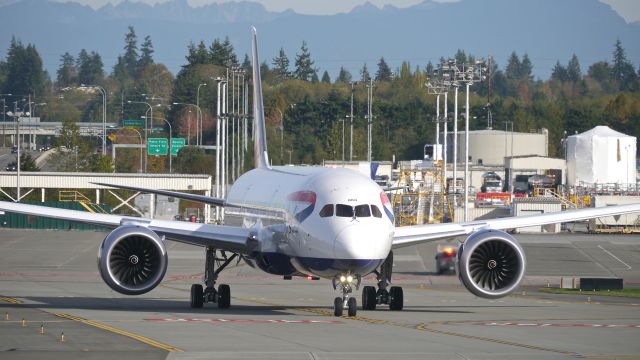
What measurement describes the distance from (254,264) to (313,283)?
1581 centimetres

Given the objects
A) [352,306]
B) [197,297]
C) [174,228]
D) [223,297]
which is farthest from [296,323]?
[197,297]

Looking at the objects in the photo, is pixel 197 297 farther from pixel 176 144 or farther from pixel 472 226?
pixel 176 144

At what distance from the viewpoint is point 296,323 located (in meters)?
31.3

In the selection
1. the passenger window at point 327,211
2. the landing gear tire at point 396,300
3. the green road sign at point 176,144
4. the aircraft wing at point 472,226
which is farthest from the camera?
the green road sign at point 176,144

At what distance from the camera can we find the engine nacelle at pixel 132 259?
33406 millimetres

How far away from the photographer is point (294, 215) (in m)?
33.2

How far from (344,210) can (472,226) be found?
19.8ft

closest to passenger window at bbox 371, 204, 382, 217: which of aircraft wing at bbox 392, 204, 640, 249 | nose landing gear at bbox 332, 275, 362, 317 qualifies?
nose landing gear at bbox 332, 275, 362, 317

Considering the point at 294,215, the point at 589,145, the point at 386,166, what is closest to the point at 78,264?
the point at 294,215

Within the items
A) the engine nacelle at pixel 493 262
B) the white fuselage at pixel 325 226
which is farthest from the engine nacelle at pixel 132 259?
the engine nacelle at pixel 493 262

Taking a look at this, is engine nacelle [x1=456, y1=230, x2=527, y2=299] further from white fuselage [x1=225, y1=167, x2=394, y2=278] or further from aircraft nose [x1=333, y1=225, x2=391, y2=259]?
aircraft nose [x1=333, y1=225, x2=391, y2=259]

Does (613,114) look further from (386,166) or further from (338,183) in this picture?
(338,183)

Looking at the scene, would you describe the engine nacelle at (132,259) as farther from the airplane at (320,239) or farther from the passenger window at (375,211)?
the passenger window at (375,211)

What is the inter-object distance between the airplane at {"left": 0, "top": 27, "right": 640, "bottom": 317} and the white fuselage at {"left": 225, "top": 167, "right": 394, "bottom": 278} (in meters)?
0.02
